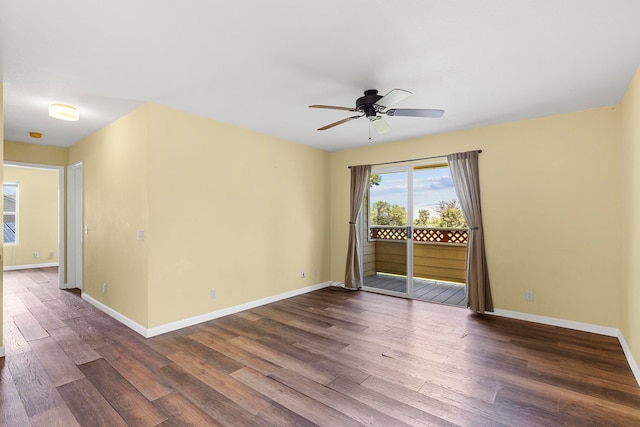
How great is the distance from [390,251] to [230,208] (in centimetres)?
322

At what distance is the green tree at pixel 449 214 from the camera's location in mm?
6824

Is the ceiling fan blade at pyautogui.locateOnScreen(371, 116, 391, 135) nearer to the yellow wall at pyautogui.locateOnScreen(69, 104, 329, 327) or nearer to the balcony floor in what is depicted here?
the yellow wall at pyautogui.locateOnScreen(69, 104, 329, 327)

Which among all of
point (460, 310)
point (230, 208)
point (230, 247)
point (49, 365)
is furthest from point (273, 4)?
point (460, 310)

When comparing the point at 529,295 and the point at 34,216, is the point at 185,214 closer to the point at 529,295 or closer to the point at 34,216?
the point at 529,295

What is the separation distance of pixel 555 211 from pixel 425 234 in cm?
279

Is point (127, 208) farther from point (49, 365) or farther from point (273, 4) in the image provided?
point (273, 4)

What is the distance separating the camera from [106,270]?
4.16m

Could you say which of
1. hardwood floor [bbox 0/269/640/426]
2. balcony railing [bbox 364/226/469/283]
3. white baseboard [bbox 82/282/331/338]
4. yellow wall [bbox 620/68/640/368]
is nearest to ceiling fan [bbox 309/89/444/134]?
yellow wall [bbox 620/68/640/368]

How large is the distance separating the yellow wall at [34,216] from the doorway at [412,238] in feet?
26.7

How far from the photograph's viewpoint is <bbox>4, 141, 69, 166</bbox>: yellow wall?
192 inches

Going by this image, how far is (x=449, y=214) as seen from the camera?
22.6 ft

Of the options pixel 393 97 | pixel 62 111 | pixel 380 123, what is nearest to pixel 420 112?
pixel 393 97

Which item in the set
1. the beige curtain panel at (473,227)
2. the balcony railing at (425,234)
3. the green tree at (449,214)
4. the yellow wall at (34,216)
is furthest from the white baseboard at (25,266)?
the green tree at (449,214)

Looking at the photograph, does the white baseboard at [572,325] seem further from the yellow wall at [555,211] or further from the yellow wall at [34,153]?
the yellow wall at [34,153]
